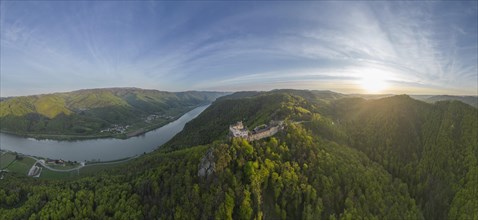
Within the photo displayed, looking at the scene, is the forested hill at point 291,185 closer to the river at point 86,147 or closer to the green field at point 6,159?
the green field at point 6,159

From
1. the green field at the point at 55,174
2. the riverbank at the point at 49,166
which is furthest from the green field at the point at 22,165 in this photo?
the green field at the point at 55,174

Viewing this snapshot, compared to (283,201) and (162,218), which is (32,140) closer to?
(162,218)

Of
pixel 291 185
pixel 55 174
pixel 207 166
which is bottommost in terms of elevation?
pixel 55 174

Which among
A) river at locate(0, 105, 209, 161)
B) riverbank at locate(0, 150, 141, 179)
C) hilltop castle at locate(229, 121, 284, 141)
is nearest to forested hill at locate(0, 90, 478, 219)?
hilltop castle at locate(229, 121, 284, 141)

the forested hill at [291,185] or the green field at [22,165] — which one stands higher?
the forested hill at [291,185]

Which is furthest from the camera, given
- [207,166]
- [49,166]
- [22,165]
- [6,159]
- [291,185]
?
[6,159]

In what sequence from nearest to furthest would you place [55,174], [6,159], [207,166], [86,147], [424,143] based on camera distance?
[207,166]
[424,143]
[55,174]
[6,159]
[86,147]

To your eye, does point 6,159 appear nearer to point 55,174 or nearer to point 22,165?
point 22,165

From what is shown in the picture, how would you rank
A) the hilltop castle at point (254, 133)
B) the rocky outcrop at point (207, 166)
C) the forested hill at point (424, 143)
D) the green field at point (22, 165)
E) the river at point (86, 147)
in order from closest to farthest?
the rocky outcrop at point (207, 166), the forested hill at point (424, 143), the hilltop castle at point (254, 133), the green field at point (22, 165), the river at point (86, 147)

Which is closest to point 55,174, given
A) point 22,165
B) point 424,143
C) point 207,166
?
point 22,165
